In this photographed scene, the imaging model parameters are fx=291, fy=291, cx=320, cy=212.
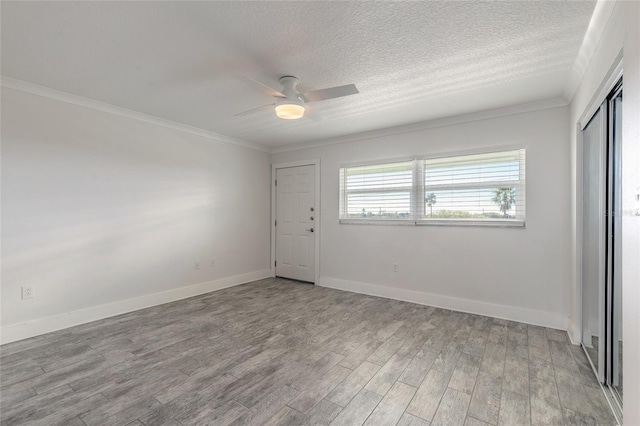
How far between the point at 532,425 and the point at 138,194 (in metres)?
4.29

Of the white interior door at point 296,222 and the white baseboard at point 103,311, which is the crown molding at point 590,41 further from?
the white baseboard at point 103,311

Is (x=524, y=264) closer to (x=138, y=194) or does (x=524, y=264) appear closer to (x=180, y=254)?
(x=180, y=254)

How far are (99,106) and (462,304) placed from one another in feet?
15.9

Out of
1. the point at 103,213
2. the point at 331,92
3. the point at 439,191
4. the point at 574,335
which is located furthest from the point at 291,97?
the point at 574,335

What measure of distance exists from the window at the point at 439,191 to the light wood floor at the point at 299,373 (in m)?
1.23

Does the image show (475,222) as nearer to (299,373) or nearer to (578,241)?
(578,241)

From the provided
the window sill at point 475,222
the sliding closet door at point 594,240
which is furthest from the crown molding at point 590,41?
the window sill at point 475,222

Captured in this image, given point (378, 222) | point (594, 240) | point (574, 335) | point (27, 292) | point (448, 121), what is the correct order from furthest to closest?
point (378, 222) < point (448, 121) < point (27, 292) < point (574, 335) < point (594, 240)

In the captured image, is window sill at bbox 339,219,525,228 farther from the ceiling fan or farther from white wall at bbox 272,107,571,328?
the ceiling fan

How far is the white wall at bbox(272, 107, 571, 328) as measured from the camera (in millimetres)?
3094

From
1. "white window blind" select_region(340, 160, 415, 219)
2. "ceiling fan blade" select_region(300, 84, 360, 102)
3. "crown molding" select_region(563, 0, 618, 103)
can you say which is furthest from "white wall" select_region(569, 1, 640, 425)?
"white window blind" select_region(340, 160, 415, 219)

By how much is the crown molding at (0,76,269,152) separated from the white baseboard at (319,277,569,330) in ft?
9.98

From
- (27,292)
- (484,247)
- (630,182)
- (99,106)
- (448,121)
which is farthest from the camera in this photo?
(448,121)

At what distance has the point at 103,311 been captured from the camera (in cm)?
332
